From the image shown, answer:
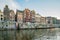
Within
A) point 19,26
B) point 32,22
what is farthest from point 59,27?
point 19,26

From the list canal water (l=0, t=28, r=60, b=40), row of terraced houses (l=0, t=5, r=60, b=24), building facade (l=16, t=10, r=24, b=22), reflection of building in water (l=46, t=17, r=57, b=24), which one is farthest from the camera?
building facade (l=16, t=10, r=24, b=22)

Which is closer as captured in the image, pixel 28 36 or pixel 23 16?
pixel 28 36

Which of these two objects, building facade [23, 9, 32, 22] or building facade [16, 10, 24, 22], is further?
building facade [16, 10, 24, 22]

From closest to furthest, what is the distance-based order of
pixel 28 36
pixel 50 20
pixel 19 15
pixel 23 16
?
pixel 28 36 < pixel 23 16 < pixel 50 20 < pixel 19 15

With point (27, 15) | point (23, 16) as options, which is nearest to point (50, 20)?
point (27, 15)

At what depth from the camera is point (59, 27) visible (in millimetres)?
8602

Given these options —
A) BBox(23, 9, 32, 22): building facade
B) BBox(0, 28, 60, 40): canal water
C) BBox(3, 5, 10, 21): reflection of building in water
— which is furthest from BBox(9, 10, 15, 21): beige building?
BBox(0, 28, 60, 40): canal water

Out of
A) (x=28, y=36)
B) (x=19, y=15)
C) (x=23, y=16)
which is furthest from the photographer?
(x=19, y=15)

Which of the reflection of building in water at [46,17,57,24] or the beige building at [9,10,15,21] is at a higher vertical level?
the beige building at [9,10,15,21]

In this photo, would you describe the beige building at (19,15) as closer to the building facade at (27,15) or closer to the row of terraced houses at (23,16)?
the row of terraced houses at (23,16)

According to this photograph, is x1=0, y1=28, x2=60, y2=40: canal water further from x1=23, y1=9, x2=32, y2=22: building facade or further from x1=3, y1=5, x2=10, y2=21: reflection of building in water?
x1=3, y1=5, x2=10, y2=21: reflection of building in water

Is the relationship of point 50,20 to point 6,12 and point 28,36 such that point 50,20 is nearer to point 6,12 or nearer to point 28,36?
point 6,12

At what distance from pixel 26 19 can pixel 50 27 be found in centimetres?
152

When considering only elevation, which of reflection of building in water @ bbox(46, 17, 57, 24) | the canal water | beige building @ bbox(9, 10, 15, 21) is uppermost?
beige building @ bbox(9, 10, 15, 21)
